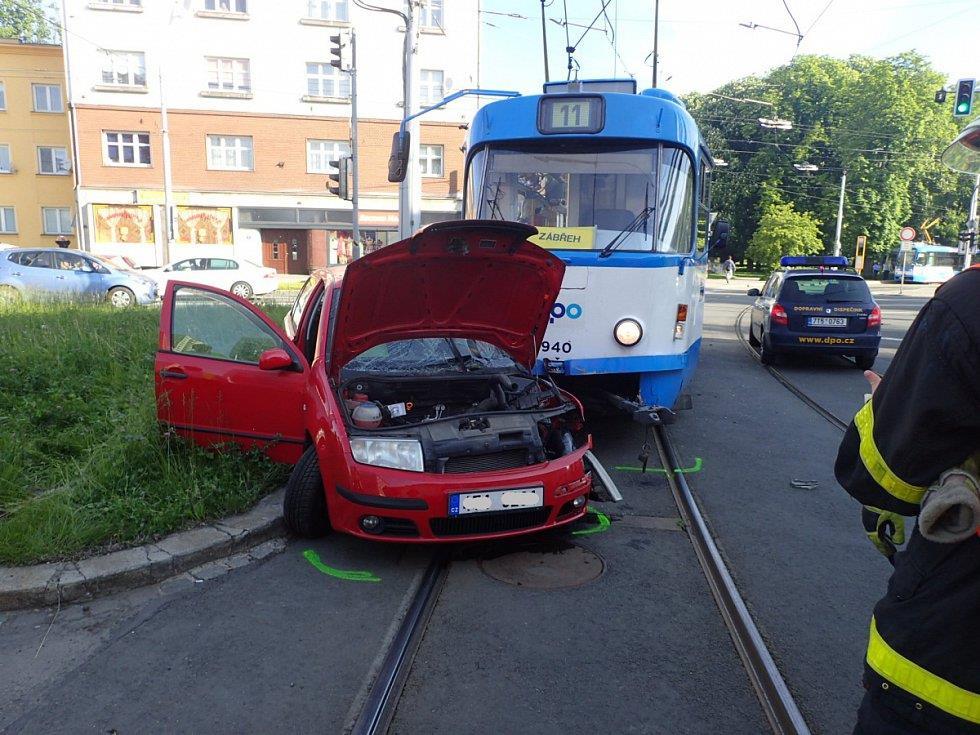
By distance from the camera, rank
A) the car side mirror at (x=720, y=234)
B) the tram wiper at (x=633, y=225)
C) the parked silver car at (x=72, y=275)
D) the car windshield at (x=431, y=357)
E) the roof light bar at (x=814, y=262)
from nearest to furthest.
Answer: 1. the car windshield at (x=431, y=357)
2. the tram wiper at (x=633, y=225)
3. the car side mirror at (x=720, y=234)
4. the roof light bar at (x=814, y=262)
5. the parked silver car at (x=72, y=275)

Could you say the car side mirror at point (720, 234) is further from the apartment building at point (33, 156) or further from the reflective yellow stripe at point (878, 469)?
the apartment building at point (33, 156)

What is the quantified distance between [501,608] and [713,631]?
104cm

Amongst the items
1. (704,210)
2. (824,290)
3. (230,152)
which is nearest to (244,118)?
(230,152)

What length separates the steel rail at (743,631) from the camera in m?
2.79

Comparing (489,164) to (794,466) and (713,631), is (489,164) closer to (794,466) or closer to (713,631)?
(794,466)

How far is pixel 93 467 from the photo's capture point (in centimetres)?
482

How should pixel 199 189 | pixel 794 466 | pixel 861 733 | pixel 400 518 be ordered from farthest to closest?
1. pixel 199 189
2. pixel 794 466
3. pixel 400 518
4. pixel 861 733

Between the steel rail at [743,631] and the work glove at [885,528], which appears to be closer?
the work glove at [885,528]

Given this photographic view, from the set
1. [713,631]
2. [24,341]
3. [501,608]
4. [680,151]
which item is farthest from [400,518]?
[24,341]

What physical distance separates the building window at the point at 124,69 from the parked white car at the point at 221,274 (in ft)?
47.6

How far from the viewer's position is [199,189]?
108 feet

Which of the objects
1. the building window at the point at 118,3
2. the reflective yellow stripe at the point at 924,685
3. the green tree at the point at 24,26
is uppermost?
the green tree at the point at 24,26

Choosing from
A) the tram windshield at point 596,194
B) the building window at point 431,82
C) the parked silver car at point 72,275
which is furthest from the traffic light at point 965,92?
the building window at point 431,82

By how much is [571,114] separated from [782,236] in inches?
1545
